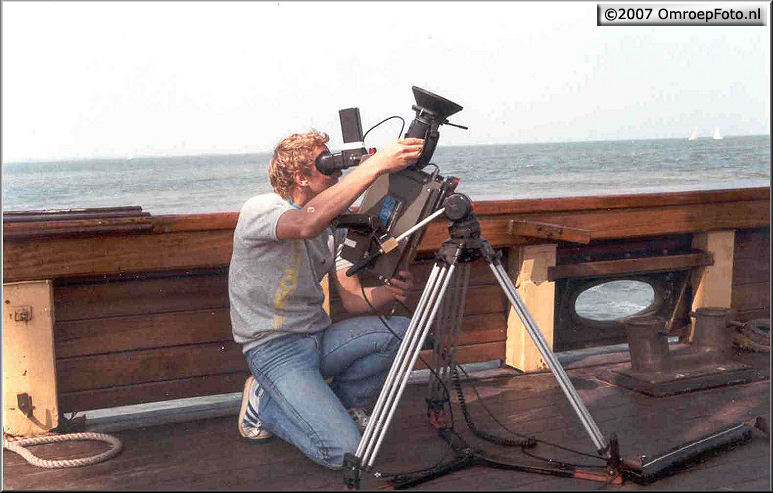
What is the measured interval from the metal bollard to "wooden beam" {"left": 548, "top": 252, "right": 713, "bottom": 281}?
1.17 feet

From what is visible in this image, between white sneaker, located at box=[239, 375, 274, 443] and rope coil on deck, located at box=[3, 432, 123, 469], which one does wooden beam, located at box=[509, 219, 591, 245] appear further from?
rope coil on deck, located at box=[3, 432, 123, 469]

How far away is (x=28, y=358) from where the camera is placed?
2756 millimetres

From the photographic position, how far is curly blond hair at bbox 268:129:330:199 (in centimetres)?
257

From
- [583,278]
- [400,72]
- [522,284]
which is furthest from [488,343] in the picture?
[400,72]

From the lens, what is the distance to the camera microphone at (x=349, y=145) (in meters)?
2.43

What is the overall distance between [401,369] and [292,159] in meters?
0.78

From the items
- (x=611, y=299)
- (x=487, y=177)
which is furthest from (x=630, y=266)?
(x=487, y=177)

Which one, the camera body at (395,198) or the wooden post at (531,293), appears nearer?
the camera body at (395,198)

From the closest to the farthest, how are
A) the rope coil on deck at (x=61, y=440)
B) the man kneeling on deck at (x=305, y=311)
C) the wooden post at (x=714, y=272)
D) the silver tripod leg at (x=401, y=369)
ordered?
the silver tripod leg at (x=401, y=369), the man kneeling on deck at (x=305, y=311), the rope coil on deck at (x=61, y=440), the wooden post at (x=714, y=272)

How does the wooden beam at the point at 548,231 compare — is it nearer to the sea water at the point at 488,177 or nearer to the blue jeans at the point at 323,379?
the blue jeans at the point at 323,379

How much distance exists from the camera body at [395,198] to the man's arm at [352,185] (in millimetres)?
72

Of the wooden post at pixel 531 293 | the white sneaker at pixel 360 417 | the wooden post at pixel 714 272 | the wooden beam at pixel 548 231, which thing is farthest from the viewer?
the wooden post at pixel 714 272

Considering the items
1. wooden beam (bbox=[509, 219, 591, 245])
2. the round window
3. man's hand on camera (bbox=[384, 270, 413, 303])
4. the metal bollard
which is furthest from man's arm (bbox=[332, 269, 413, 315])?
the round window

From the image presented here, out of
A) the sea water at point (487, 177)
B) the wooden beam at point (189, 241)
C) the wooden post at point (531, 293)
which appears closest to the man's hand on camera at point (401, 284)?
the wooden beam at point (189, 241)
